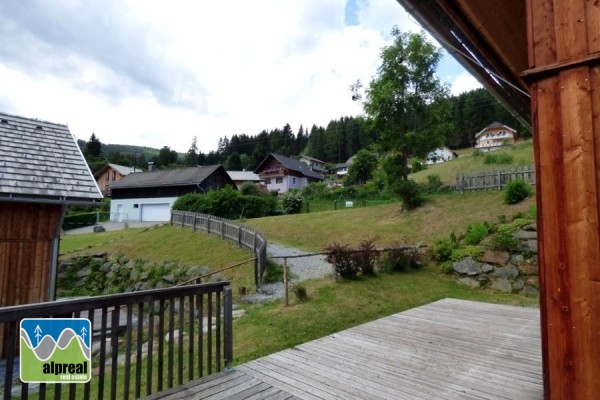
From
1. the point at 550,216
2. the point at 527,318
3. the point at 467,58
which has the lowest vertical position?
the point at 527,318

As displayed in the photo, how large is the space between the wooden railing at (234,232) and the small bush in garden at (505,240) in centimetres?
677

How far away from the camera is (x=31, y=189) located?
22.1 feet

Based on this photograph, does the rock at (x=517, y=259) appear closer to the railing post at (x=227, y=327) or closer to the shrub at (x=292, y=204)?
the railing post at (x=227, y=327)

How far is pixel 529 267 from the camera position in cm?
848

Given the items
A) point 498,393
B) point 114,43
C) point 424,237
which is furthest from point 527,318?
point 114,43

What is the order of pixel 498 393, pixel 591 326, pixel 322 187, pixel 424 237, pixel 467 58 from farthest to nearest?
pixel 322 187 → pixel 424 237 → pixel 498 393 → pixel 467 58 → pixel 591 326

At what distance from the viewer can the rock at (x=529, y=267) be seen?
8359mm

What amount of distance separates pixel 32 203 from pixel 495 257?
1149 centimetres

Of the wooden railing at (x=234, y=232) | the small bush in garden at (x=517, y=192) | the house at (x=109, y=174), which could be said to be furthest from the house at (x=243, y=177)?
the small bush in garden at (x=517, y=192)

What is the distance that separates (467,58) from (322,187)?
29525 millimetres

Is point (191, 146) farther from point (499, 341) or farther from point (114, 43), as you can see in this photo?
point (499, 341)

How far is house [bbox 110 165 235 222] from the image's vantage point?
33.3 metres

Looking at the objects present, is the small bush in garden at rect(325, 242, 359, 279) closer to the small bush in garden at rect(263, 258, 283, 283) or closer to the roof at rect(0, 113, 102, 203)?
Result: the small bush in garden at rect(263, 258, 283, 283)

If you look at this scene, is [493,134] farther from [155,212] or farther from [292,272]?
[292,272]
